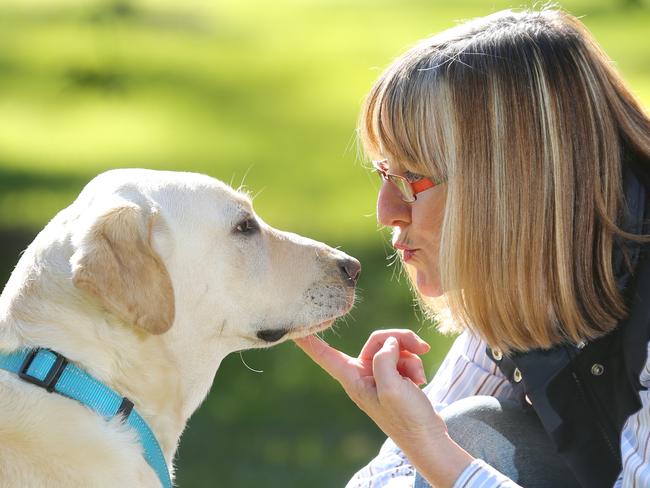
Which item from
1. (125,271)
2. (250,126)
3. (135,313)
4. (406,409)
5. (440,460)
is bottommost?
(250,126)

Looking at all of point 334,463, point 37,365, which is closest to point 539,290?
point 37,365

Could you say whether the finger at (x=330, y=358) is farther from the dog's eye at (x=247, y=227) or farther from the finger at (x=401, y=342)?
the dog's eye at (x=247, y=227)

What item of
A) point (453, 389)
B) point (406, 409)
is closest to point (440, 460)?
point (406, 409)

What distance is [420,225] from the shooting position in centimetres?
312

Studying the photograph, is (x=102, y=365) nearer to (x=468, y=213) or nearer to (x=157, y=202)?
(x=157, y=202)

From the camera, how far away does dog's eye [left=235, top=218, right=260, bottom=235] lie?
3072 millimetres

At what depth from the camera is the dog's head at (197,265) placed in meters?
2.59

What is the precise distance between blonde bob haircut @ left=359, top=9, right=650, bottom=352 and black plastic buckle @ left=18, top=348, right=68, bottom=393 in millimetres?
1120

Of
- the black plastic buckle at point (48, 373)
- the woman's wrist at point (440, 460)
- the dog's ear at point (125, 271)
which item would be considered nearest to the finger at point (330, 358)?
the woman's wrist at point (440, 460)

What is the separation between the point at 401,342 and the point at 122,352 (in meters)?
0.86

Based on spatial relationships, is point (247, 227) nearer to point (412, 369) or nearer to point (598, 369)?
point (412, 369)

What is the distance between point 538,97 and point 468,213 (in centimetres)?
38

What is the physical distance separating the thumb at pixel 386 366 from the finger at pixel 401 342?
13 centimetres

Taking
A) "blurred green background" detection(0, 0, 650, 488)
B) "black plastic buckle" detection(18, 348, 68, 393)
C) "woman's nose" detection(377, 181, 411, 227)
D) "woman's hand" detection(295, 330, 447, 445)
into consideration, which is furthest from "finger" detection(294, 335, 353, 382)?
"blurred green background" detection(0, 0, 650, 488)
